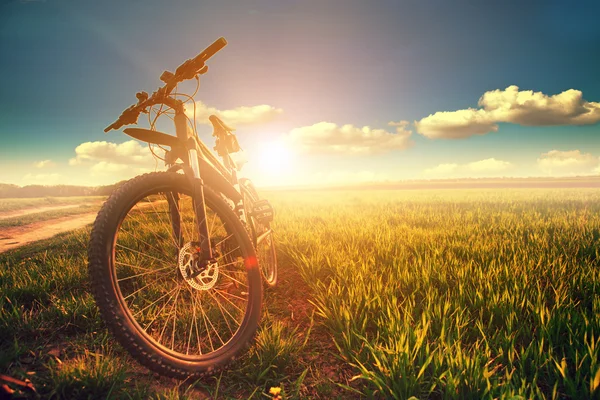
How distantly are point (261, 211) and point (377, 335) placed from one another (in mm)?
1850

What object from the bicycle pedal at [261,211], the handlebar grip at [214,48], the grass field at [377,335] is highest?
the handlebar grip at [214,48]

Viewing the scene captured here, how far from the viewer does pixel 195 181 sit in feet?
6.23

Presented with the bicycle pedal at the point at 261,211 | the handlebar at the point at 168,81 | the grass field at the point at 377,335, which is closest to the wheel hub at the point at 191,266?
the grass field at the point at 377,335

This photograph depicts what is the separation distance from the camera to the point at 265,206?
10.9 feet

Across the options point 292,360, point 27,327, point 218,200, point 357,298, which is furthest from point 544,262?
point 27,327

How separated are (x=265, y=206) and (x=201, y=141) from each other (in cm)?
121

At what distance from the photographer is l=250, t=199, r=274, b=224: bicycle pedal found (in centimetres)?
322

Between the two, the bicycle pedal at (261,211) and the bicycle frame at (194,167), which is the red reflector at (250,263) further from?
the bicycle pedal at (261,211)

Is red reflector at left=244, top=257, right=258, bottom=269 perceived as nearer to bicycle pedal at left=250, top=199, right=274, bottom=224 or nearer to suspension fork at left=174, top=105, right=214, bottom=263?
suspension fork at left=174, top=105, right=214, bottom=263

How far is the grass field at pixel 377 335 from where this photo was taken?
5.07 ft

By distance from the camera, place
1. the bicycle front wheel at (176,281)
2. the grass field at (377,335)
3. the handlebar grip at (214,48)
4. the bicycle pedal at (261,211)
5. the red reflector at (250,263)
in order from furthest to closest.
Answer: the bicycle pedal at (261,211), the red reflector at (250,263), the handlebar grip at (214,48), the grass field at (377,335), the bicycle front wheel at (176,281)

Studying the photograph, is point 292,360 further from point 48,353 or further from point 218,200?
point 48,353

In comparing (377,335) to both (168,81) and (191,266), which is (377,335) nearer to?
(191,266)

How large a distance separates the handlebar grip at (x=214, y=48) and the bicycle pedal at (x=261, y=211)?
68.0 inches
